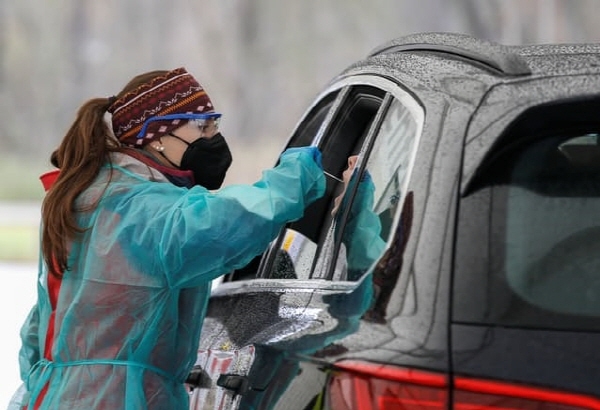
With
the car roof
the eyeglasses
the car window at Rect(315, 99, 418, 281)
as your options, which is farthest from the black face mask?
the car roof

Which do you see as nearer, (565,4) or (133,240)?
(133,240)

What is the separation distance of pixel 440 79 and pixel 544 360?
0.79 meters

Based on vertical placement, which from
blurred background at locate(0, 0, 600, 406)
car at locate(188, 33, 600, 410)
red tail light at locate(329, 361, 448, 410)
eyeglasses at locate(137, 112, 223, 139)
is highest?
blurred background at locate(0, 0, 600, 406)

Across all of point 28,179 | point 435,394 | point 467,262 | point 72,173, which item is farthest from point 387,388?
point 28,179

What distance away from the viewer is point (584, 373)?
2555 millimetres

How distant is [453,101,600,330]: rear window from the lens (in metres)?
2.69

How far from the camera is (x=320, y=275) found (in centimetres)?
350

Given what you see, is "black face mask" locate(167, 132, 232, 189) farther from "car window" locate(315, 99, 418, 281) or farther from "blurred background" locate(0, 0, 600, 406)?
"blurred background" locate(0, 0, 600, 406)

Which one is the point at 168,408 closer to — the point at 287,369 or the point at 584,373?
the point at 287,369

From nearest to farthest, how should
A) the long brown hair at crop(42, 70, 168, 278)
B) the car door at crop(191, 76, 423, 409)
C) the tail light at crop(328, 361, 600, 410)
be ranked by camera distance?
the tail light at crop(328, 361, 600, 410) < the car door at crop(191, 76, 423, 409) < the long brown hair at crop(42, 70, 168, 278)

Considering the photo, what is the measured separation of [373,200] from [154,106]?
3.41 ft

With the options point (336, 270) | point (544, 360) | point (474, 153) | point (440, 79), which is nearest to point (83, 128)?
point (336, 270)

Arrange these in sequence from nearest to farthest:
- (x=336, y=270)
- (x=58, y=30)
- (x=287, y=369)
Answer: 1. (x=287, y=369)
2. (x=336, y=270)
3. (x=58, y=30)

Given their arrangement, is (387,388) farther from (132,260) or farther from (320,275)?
(132,260)
